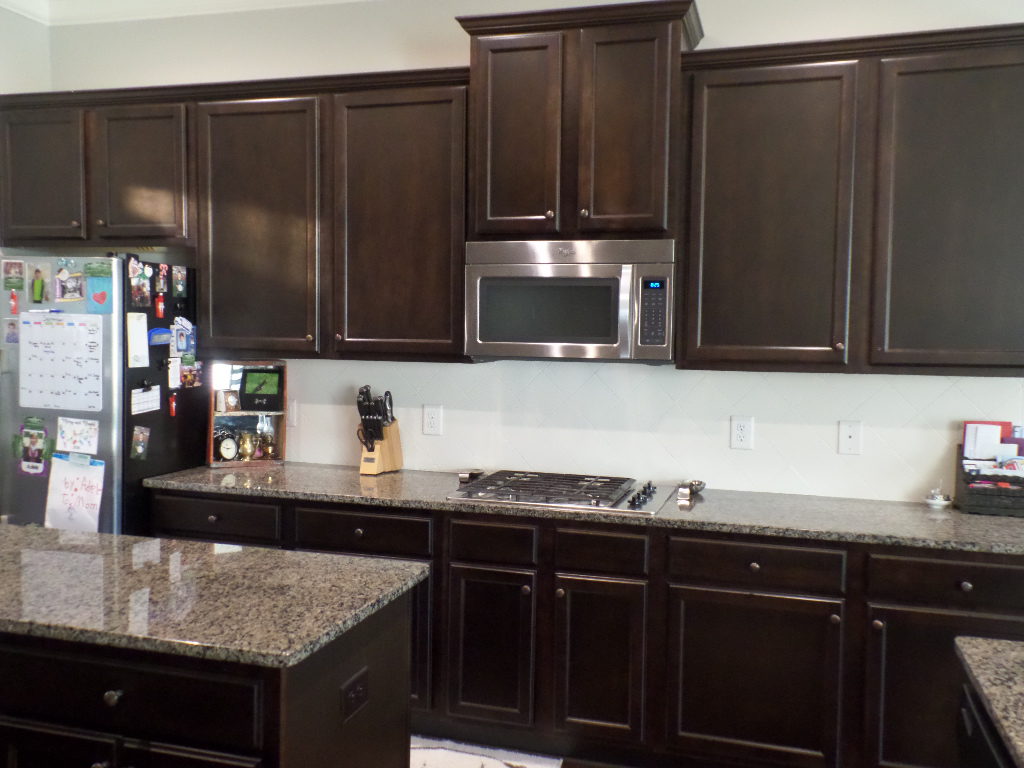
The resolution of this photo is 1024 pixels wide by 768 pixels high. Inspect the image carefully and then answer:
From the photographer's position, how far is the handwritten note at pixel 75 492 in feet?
10.5

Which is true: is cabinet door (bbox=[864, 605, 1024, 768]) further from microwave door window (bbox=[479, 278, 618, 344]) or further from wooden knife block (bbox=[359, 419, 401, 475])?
wooden knife block (bbox=[359, 419, 401, 475])

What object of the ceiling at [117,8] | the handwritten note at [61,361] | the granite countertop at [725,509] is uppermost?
the ceiling at [117,8]

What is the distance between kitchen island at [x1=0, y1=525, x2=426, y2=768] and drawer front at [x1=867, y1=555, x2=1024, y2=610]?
1.47m

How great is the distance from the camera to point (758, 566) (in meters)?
2.71

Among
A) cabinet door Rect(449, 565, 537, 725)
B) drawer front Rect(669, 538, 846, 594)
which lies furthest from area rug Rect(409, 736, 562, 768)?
drawer front Rect(669, 538, 846, 594)

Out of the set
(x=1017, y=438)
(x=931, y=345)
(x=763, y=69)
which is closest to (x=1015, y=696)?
(x=931, y=345)

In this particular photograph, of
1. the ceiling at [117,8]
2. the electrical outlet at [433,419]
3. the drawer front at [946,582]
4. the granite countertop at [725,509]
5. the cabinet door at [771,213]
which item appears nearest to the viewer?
the drawer front at [946,582]

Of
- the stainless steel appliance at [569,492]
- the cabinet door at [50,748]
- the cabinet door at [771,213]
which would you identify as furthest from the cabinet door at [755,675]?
the cabinet door at [50,748]

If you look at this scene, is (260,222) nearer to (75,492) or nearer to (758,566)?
(75,492)

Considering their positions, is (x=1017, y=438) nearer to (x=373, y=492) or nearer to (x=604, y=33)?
(x=604, y=33)

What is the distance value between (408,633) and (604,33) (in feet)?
6.57

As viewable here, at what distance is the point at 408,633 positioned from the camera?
6.61 feet

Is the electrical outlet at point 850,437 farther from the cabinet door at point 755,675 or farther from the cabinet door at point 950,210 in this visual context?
the cabinet door at point 755,675

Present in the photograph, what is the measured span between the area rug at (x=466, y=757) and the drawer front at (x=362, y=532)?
2.20ft
